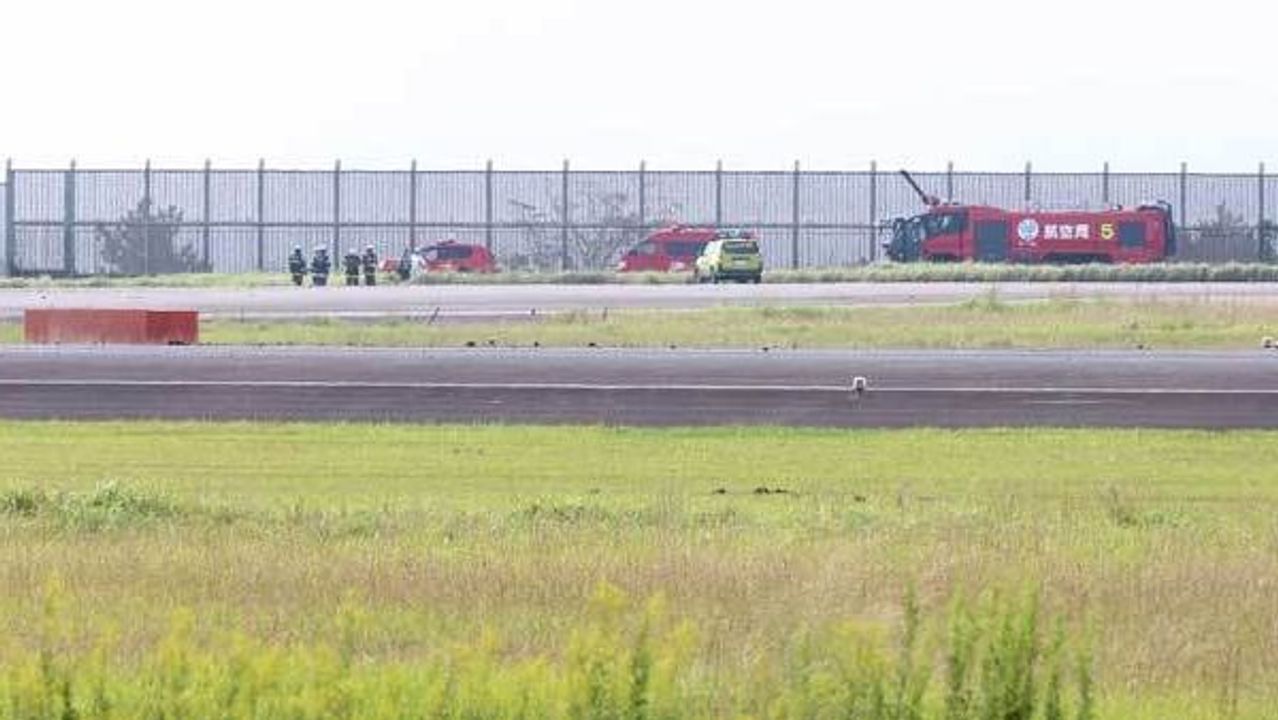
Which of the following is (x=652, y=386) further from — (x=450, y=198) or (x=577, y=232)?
(x=577, y=232)

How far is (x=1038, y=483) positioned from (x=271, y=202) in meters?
75.2

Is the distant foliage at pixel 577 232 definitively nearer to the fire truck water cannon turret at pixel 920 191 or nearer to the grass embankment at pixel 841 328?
the fire truck water cannon turret at pixel 920 191

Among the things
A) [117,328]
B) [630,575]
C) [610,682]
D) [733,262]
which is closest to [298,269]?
[733,262]

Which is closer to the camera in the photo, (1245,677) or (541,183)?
(1245,677)

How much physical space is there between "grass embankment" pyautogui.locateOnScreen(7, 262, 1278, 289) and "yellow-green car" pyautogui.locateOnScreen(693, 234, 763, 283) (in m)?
0.58

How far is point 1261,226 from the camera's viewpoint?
97500mm

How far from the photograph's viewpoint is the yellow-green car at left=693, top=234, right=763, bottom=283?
84.1m

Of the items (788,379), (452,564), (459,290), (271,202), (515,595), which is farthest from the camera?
(271,202)

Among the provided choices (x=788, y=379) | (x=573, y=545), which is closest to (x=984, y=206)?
(x=788, y=379)

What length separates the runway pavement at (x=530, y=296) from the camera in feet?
205

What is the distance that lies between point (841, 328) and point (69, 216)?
50014mm

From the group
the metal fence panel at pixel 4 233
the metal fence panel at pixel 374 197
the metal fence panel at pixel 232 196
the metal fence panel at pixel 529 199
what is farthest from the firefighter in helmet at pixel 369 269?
the metal fence panel at pixel 4 233

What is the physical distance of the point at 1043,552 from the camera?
720 inches

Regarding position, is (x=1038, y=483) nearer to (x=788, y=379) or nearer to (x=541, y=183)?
(x=788, y=379)
